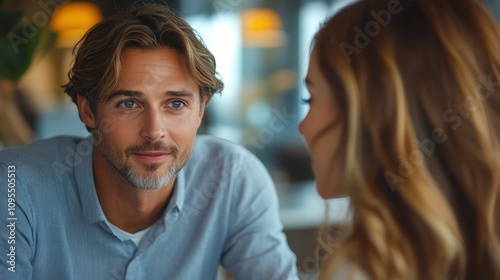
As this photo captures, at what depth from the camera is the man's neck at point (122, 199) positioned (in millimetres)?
1193

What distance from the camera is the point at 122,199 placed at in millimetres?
1206

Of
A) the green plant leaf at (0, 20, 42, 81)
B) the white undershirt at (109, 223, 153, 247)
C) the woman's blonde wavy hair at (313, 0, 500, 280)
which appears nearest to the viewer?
the woman's blonde wavy hair at (313, 0, 500, 280)

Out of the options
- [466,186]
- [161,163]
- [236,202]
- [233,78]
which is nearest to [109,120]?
[161,163]

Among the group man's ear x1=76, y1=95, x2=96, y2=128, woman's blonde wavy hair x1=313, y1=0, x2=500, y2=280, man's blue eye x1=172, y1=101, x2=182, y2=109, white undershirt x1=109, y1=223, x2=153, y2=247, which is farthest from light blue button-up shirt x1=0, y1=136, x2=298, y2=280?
woman's blonde wavy hair x1=313, y1=0, x2=500, y2=280

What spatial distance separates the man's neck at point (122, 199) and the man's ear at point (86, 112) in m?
0.09

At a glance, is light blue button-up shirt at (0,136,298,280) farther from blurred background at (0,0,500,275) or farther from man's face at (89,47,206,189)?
blurred background at (0,0,500,275)

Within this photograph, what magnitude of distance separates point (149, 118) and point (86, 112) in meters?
0.15

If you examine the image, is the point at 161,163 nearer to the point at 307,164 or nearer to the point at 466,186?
the point at 466,186

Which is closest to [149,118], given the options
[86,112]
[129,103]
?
[129,103]

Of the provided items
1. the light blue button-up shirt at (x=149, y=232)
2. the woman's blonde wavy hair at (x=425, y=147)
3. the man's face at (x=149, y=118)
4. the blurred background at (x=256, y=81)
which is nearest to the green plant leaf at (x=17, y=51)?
the light blue button-up shirt at (x=149, y=232)

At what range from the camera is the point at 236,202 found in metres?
1.35

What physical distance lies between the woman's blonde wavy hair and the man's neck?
1.74ft

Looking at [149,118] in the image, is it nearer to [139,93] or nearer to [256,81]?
[139,93]

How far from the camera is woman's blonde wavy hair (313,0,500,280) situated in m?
0.75
